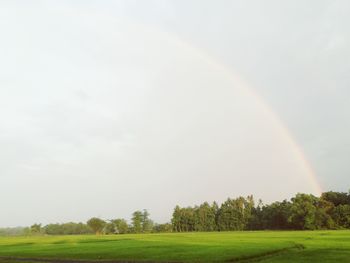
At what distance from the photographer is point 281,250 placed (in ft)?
189

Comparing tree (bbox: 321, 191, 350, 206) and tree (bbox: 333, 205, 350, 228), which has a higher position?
tree (bbox: 321, 191, 350, 206)

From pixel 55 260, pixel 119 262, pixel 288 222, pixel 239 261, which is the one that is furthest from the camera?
pixel 288 222

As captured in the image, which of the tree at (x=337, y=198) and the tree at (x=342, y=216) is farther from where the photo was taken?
the tree at (x=337, y=198)

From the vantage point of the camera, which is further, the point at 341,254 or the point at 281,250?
the point at 281,250

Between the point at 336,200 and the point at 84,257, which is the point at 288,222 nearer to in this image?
the point at 336,200

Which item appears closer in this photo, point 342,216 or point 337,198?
point 342,216

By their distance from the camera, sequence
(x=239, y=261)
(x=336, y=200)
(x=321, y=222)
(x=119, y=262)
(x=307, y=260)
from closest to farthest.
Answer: (x=307, y=260) → (x=239, y=261) → (x=119, y=262) → (x=321, y=222) → (x=336, y=200)

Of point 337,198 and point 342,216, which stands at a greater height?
point 337,198

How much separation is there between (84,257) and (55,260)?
3.98 m

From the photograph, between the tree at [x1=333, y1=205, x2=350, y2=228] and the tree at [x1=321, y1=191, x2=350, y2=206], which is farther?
the tree at [x1=321, y1=191, x2=350, y2=206]

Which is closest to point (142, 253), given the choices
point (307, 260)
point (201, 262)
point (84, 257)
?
point (84, 257)

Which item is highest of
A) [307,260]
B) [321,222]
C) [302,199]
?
[302,199]

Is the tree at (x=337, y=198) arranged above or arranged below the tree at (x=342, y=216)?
above

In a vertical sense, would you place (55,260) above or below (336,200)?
below
